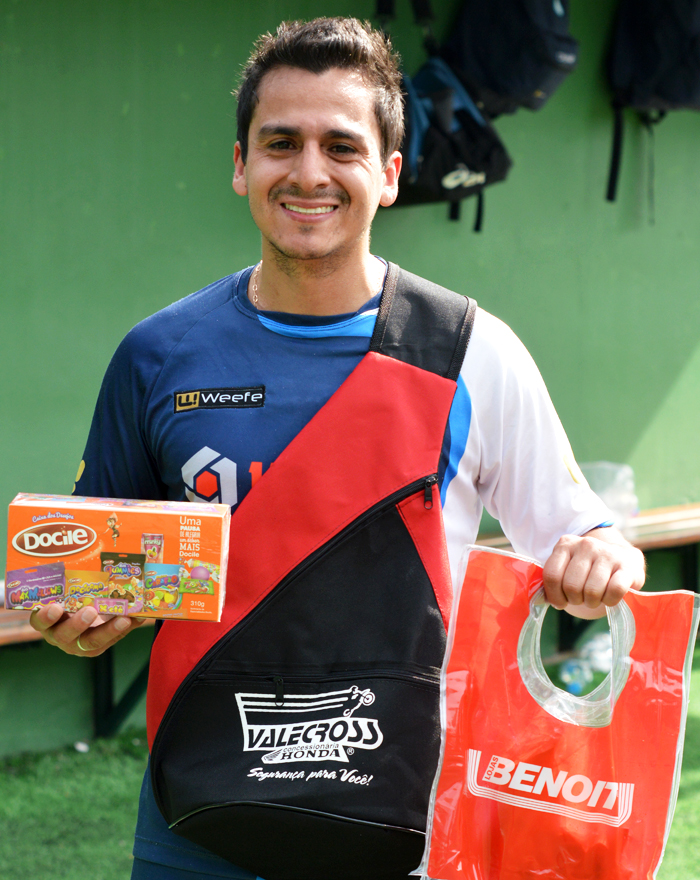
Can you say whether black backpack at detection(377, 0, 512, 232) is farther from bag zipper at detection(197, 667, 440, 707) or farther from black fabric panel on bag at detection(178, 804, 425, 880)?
black fabric panel on bag at detection(178, 804, 425, 880)

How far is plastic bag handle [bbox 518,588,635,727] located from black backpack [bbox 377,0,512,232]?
3067 millimetres

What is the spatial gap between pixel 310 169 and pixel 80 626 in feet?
2.64

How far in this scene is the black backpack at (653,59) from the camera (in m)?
4.99

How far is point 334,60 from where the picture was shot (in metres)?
1.68

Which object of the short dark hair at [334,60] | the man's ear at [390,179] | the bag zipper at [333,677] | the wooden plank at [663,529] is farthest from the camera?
the wooden plank at [663,529]

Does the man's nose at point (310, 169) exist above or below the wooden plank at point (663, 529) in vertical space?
above

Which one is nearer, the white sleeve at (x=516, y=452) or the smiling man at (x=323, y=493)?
the smiling man at (x=323, y=493)

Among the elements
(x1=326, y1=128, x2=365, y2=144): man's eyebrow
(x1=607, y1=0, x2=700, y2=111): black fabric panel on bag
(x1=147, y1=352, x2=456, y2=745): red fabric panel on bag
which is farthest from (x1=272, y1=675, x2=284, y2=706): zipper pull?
(x1=607, y1=0, x2=700, y2=111): black fabric panel on bag

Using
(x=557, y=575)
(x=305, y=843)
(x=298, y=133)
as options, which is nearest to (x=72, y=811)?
(x=305, y=843)

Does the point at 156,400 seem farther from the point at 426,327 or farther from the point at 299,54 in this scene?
the point at 299,54

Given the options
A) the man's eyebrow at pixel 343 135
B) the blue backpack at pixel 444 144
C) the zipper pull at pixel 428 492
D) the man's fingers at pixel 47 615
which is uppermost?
the man's eyebrow at pixel 343 135

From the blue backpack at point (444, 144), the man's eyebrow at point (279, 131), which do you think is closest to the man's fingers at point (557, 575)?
the man's eyebrow at point (279, 131)

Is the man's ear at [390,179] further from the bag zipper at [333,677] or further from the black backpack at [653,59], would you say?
the black backpack at [653,59]

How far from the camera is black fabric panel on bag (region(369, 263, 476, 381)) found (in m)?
1.66
